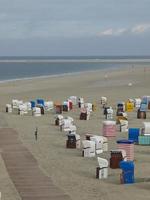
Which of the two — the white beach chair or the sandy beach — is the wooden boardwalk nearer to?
the sandy beach

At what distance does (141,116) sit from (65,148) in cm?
1188

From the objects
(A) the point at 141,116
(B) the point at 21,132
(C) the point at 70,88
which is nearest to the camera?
(B) the point at 21,132

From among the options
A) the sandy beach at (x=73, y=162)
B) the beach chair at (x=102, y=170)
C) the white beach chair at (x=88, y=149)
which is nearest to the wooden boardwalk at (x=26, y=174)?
the sandy beach at (x=73, y=162)

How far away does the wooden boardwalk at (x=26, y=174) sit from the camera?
1723cm

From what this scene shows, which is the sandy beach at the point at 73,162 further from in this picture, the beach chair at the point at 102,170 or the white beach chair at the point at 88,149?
the white beach chair at the point at 88,149

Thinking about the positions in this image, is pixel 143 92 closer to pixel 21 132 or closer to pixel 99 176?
pixel 21 132

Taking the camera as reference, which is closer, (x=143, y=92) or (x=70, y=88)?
(x=143, y=92)

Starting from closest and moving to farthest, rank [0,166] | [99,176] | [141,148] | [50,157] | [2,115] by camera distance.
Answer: [99,176], [0,166], [50,157], [141,148], [2,115]

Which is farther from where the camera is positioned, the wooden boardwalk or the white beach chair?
the white beach chair

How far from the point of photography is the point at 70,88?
222 feet

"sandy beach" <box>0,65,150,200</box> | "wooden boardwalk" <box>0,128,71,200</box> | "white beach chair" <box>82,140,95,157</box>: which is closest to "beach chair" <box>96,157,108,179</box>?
"sandy beach" <box>0,65,150,200</box>

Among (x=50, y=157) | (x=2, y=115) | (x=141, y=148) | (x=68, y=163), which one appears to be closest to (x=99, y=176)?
(x=68, y=163)

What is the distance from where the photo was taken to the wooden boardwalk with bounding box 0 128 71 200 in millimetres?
17234

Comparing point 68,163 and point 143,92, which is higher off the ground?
point 143,92
